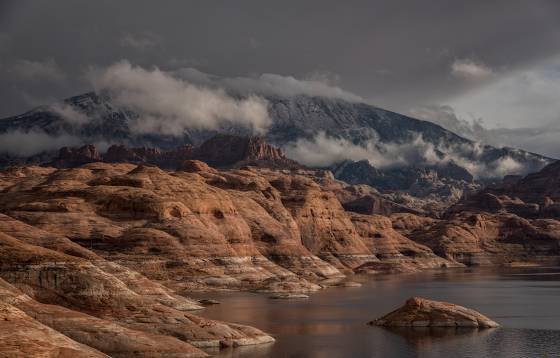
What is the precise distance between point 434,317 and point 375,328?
7.77 m

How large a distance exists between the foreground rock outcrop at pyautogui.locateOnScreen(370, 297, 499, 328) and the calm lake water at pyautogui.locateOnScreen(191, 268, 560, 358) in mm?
1866

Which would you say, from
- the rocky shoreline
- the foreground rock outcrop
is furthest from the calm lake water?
the rocky shoreline

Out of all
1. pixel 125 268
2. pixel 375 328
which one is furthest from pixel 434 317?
pixel 125 268

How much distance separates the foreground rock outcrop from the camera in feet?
291

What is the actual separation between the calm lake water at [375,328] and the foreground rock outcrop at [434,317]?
6.12 feet

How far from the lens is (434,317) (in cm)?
8881

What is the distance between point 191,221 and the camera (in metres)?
177

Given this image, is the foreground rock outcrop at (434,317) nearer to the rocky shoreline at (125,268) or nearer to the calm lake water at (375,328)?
the calm lake water at (375,328)

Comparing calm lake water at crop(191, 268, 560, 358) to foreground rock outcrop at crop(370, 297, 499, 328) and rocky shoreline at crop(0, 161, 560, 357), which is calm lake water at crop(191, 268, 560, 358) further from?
rocky shoreline at crop(0, 161, 560, 357)

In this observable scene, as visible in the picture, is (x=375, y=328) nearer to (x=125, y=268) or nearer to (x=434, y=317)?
(x=434, y=317)

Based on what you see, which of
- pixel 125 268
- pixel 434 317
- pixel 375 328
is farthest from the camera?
pixel 125 268

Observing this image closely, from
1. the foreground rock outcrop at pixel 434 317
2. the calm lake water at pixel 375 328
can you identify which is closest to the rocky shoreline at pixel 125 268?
the calm lake water at pixel 375 328

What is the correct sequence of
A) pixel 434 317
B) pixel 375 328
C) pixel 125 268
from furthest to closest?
1. pixel 125 268
2. pixel 375 328
3. pixel 434 317

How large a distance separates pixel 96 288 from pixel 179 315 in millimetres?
9016
